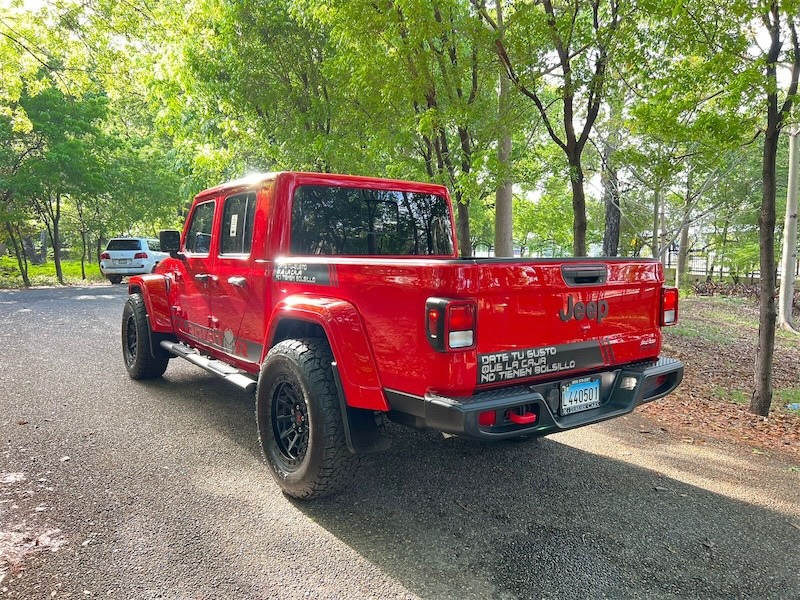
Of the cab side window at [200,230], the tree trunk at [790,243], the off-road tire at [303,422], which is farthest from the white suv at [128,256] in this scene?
the tree trunk at [790,243]

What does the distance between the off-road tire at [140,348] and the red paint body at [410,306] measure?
2065 millimetres

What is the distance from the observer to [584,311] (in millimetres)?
3064

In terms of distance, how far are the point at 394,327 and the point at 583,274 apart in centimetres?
112

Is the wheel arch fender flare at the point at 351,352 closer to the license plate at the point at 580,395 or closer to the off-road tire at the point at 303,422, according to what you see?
the off-road tire at the point at 303,422

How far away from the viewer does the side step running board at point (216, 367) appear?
3.87 meters

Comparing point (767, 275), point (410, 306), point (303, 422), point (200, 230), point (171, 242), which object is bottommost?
point (303, 422)

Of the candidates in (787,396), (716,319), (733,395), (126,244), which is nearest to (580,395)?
(733,395)

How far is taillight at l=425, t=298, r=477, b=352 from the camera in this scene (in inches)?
98.5

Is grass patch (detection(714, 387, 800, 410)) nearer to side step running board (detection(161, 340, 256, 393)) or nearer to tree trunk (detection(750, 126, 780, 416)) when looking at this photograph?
tree trunk (detection(750, 126, 780, 416))

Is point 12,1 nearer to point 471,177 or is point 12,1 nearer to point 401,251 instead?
point 471,177

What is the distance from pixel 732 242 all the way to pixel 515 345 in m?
24.6

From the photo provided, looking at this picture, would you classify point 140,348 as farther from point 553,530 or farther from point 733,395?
point 733,395

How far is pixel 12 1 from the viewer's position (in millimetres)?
12812

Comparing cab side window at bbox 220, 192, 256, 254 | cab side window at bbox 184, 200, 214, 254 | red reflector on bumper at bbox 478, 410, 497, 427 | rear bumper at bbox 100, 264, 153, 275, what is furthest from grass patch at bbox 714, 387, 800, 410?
rear bumper at bbox 100, 264, 153, 275
